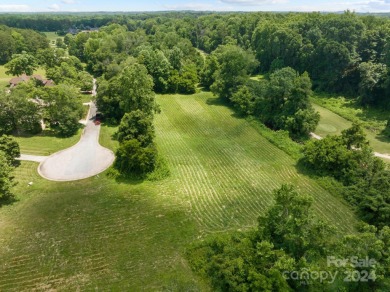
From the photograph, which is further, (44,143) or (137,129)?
(44,143)

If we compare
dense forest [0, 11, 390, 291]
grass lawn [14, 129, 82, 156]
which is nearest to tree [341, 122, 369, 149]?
dense forest [0, 11, 390, 291]

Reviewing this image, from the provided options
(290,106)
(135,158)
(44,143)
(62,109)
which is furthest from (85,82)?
(290,106)

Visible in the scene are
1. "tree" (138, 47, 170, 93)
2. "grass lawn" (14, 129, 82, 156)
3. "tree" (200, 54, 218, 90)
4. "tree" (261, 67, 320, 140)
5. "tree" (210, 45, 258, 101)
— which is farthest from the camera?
"tree" (200, 54, 218, 90)

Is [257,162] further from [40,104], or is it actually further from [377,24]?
[377,24]

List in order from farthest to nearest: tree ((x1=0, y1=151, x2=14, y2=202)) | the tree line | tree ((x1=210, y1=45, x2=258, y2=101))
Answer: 1. tree ((x1=210, y1=45, x2=258, y2=101))
2. tree ((x1=0, y1=151, x2=14, y2=202))
3. the tree line

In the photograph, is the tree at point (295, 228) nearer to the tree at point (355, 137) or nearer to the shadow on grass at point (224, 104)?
the tree at point (355, 137)

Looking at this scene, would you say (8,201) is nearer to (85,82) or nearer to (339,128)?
(85,82)

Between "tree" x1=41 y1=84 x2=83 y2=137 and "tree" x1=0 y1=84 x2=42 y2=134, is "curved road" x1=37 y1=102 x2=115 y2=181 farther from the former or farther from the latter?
"tree" x1=0 y1=84 x2=42 y2=134
